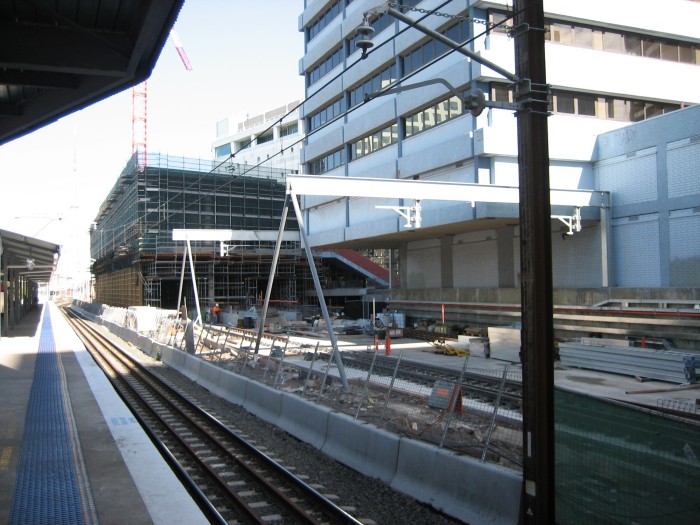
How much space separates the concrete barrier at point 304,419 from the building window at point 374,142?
25448 mm

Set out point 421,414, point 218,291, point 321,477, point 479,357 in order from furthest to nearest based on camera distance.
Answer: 1. point 218,291
2. point 479,357
3. point 421,414
4. point 321,477

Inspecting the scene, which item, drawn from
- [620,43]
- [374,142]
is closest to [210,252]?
[374,142]

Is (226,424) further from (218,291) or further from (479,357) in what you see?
(218,291)

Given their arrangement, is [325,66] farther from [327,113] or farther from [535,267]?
[535,267]

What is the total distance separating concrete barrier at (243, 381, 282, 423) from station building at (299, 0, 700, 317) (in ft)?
39.3

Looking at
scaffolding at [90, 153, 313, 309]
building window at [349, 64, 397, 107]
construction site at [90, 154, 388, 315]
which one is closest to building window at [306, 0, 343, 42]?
building window at [349, 64, 397, 107]

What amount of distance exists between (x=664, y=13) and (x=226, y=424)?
1239 inches

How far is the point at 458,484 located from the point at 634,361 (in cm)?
1358

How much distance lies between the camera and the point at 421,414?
11273mm

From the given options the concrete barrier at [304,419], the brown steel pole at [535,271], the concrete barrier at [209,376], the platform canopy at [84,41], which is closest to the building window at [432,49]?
the concrete barrier at [209,376]

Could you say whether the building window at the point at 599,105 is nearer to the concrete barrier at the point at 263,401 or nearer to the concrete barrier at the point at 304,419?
the concrete barrier at the point at 263,401

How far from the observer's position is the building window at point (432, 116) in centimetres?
3064

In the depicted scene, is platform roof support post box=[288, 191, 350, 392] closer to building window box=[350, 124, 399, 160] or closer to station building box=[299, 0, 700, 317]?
station building box=[299, 0, 700, 317]

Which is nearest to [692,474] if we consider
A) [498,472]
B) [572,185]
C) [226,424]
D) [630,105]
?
[498,472]
